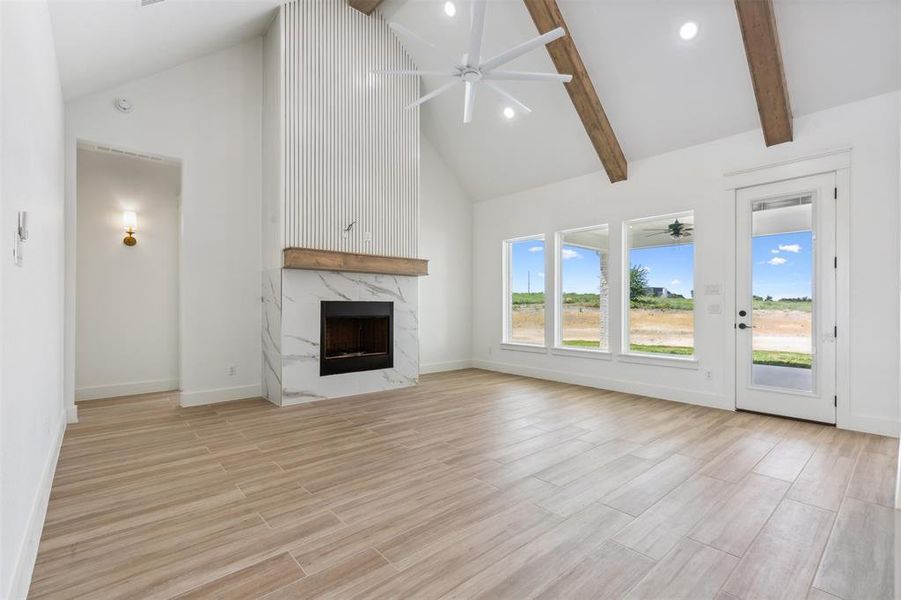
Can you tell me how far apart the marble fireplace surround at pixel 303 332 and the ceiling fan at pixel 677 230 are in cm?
371

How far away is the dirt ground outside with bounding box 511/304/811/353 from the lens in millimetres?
4430

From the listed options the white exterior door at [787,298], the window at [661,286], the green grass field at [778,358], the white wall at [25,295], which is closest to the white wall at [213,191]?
the white wall at [25,295]

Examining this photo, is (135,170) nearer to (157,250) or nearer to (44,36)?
(157,250)

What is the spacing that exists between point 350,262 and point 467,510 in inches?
140

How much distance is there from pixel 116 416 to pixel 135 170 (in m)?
3.06

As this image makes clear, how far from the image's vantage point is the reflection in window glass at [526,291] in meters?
6.97

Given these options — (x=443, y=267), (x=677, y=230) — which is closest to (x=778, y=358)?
(x=677, y=230)

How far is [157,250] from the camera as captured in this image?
5605 mm

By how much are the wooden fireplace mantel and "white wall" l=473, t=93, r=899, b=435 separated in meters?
2.11

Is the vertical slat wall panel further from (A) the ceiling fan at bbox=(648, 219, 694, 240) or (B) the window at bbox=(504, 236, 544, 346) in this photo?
(A) the ceiling fan at bbox=(648, 219, 694, 240)

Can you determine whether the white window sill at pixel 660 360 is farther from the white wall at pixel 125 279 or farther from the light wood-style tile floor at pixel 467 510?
the white wall at pixel 125 279

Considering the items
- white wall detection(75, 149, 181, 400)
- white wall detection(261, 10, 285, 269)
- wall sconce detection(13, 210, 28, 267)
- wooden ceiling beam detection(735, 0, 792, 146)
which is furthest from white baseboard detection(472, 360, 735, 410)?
wall sconce detection(13, 210, 28, 267)

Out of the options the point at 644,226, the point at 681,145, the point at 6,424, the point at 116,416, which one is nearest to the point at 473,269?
the point at 644,226

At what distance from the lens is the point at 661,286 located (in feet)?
18.2
